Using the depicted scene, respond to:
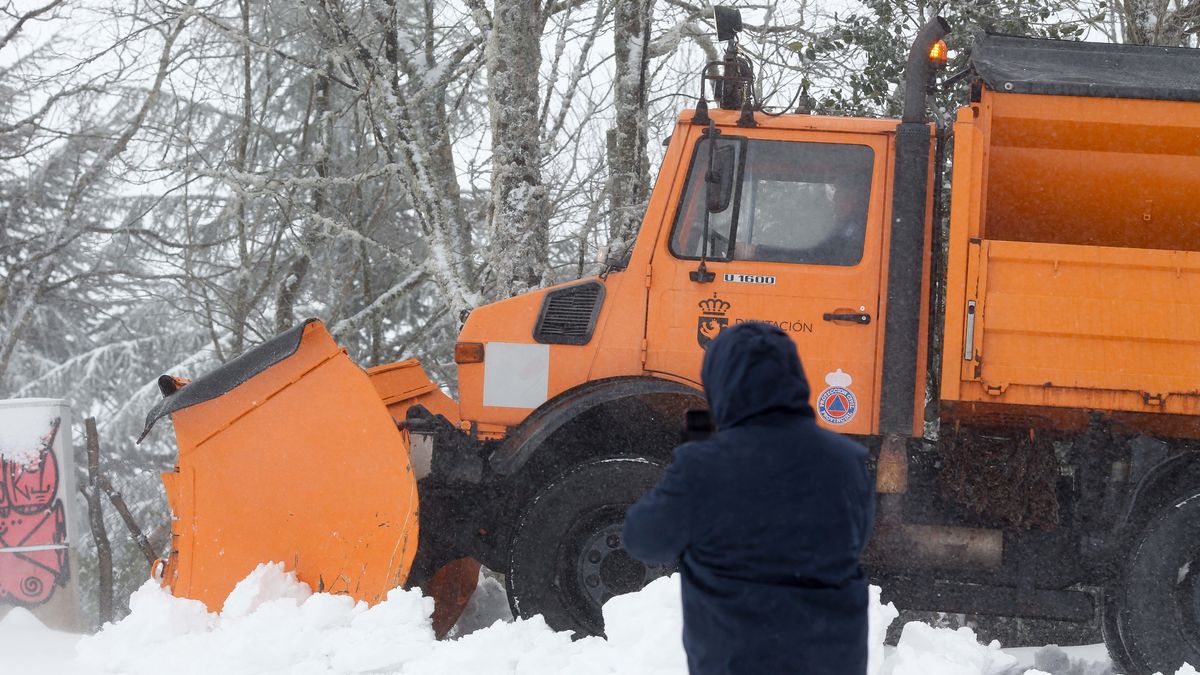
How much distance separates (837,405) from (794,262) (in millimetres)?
641

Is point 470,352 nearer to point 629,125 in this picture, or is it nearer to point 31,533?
point 31,533

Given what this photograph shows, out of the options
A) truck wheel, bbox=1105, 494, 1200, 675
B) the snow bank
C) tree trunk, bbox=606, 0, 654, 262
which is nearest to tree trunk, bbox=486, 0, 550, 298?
tree trunk, bbox=606, 0, 654, 262

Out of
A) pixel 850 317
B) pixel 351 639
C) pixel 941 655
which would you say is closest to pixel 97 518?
pixel 351 639

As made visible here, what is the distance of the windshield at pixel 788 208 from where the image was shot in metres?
4.80

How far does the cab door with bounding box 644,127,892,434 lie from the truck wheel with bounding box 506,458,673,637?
1.73ft

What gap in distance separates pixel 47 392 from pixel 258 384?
14793 millimetres

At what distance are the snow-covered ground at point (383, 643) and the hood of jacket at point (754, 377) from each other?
75.0 inches

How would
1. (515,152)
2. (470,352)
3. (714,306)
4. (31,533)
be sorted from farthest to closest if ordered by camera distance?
(515,152)
(31,533)
(470,352)
(714,306)

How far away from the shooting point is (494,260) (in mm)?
7668

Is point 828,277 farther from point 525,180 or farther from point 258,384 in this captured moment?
point 525,180

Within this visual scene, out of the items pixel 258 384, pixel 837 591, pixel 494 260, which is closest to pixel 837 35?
pixel 494 260

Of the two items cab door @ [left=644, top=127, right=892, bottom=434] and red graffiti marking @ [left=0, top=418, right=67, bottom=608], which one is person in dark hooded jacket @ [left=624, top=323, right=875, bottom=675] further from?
red graffiti marking @ [left=0, top=418, right=67, bottom=608]

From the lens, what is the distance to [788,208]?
4859 millimetres

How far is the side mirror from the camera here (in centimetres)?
457
